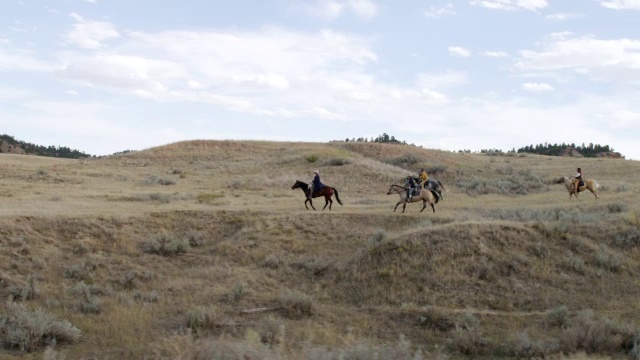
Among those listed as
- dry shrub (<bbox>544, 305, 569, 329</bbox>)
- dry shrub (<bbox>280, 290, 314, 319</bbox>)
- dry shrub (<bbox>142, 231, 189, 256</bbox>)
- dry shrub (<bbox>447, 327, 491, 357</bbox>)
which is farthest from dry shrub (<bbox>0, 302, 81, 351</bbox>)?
dry shrub (<bbox>544, 305, 569, 329</bbox>)

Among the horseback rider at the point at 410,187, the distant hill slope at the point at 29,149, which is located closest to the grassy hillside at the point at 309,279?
the horseback rider at the point at 410,187

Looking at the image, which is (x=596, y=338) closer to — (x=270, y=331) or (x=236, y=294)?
(x=270, y=331)

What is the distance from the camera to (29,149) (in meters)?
97.7

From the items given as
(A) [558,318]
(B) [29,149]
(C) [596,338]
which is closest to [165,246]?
(A) [558,318]

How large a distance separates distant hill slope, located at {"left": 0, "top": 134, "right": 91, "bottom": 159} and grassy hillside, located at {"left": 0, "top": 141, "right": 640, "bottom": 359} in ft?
214

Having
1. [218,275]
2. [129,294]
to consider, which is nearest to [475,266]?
[218,275]

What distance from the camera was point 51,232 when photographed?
67.4ft

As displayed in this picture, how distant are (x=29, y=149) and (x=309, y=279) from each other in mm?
92948

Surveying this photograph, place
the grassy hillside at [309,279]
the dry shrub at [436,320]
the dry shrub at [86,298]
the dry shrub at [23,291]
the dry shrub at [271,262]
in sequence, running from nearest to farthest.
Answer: the grassy hillside at [309,279]
the dry shrub at [436,320]
the dry shrub at [86,298]
the dry shrub at [23,291]
the dry shrub at [271,262]

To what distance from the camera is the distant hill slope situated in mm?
88262

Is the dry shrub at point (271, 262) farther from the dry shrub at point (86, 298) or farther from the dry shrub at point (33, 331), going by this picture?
the dry shrub at point (33, 331)

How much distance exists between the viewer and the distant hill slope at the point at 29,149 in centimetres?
8826

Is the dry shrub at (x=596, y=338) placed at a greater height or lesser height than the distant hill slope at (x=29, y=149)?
lesser

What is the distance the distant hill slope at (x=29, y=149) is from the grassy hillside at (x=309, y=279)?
65.3 m
